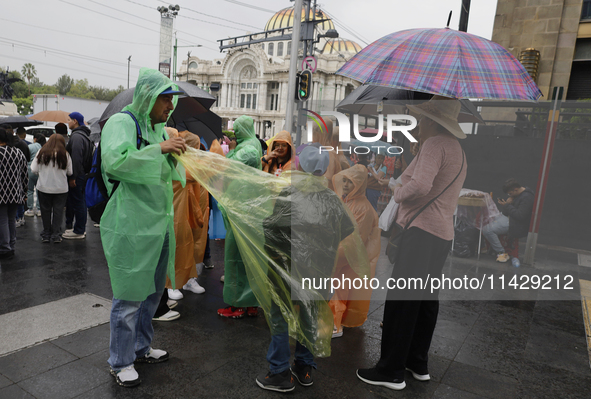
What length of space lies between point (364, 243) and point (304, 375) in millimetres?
1381

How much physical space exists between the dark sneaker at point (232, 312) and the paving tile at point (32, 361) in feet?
3.95

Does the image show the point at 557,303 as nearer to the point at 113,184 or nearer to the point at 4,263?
the point at 113,184

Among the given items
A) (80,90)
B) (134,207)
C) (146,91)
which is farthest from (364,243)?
(80,90)

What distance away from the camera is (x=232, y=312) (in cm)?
362

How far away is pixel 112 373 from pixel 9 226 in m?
3.70

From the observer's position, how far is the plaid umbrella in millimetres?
2295

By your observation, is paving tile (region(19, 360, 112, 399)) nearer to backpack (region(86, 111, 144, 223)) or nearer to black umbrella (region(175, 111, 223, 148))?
backpack (region(86, 111, 144, 223))

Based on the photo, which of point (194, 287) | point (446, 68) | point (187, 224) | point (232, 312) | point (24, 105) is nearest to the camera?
point (446, 68)

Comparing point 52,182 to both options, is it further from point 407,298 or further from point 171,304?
point 407,298

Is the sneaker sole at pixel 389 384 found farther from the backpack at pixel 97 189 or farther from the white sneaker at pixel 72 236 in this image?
the white sneaker at pixel 72 236

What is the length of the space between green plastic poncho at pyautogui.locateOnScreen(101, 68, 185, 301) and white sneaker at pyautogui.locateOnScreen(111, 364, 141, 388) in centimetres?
46

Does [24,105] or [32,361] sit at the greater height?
[24,105]

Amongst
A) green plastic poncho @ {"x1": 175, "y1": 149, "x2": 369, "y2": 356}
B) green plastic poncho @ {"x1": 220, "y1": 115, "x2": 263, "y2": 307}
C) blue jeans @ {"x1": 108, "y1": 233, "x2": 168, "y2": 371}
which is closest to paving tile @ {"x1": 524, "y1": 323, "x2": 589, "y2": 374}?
green plastic poncho @ {"x1": 175, "y1": 149, "x2": 369, "y2": 356}

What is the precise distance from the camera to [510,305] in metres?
4.45
